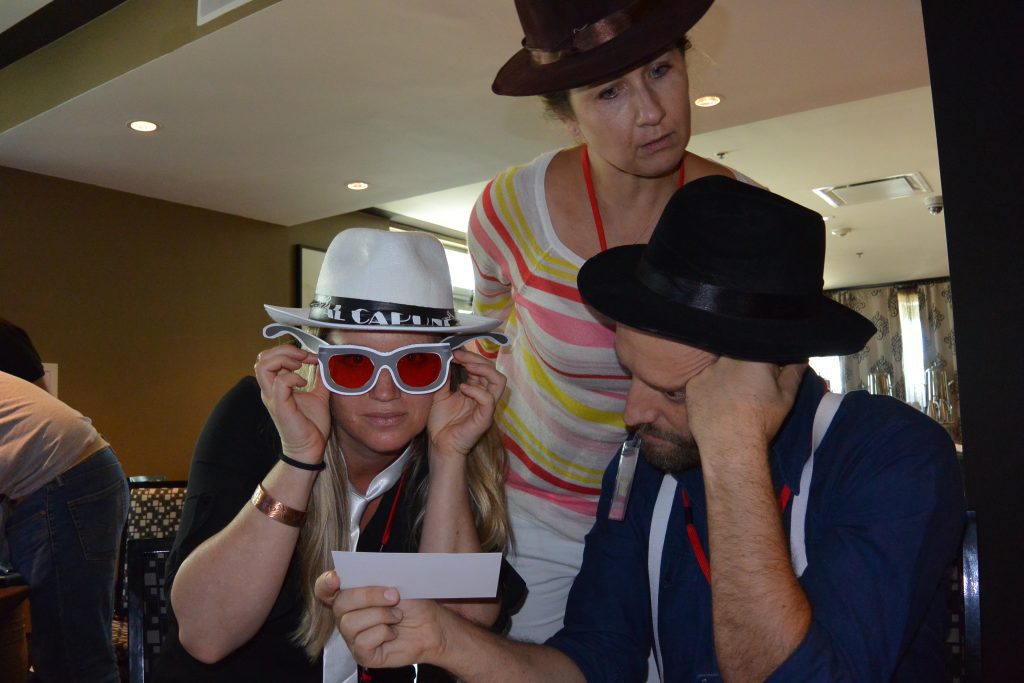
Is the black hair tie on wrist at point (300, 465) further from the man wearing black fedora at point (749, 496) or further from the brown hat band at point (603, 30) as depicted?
the brown hat band at point (603, 30)

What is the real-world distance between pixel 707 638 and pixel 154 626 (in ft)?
3.94

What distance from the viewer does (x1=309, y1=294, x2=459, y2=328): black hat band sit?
1.87 meters

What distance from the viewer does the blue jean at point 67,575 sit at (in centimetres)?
365

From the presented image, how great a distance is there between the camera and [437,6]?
446 centimetres

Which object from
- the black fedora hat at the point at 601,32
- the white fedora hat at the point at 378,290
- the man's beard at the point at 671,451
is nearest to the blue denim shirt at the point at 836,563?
the man's beard at the point at 671,451

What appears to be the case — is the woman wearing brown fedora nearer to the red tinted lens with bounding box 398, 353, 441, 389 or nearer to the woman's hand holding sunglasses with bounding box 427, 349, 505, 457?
the woman's hand holding sunglasses with bounding box 427, 349, 505, 457

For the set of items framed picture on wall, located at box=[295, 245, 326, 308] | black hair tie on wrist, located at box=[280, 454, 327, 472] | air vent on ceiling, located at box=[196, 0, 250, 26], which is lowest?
black hair tie on wrist, located at box=[280, 454, 327, 472]

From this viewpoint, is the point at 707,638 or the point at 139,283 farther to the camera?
the point at 139,283

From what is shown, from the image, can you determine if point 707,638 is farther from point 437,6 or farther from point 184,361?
point 184,361

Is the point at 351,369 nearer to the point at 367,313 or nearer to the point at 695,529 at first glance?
the point at 367,313

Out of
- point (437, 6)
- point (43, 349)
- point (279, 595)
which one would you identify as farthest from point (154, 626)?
point (43, 349)

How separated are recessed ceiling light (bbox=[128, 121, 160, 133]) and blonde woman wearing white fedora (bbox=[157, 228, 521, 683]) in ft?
15.7

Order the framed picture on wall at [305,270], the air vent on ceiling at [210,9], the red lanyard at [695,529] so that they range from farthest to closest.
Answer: the framed picture on wall at [305,270] → the air vent on ceiling at [210,9] → the red lanyard at [695,529]

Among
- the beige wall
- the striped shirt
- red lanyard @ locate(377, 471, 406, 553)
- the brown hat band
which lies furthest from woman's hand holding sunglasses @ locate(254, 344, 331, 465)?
the beige wall
